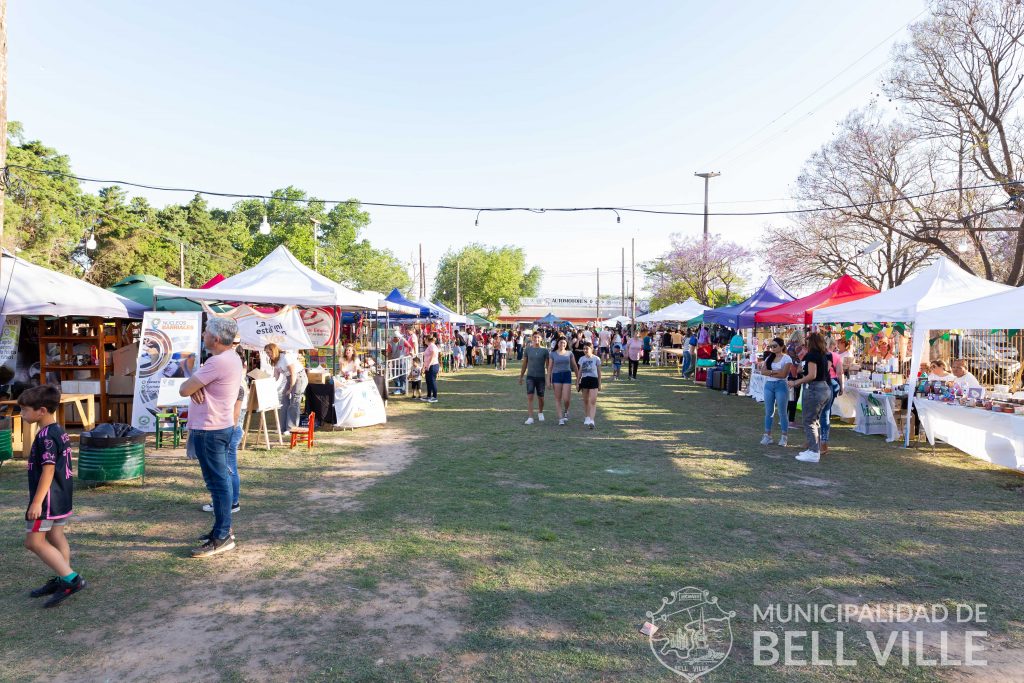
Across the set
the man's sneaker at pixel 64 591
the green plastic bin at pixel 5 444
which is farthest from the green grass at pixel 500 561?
the green plastic bin at pixel 5 444

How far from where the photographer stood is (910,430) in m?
9.54

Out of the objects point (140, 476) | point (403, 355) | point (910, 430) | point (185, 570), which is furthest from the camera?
point (403, 355)

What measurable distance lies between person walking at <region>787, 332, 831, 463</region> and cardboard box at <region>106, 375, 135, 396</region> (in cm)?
991

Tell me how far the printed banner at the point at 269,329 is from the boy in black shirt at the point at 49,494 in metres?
5.92

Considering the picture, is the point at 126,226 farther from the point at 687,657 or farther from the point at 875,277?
the point at 687,657

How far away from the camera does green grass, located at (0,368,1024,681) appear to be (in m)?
3.15

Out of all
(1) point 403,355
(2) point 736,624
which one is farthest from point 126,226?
(2) point 736,624

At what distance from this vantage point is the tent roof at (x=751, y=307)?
16322mm

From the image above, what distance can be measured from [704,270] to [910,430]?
31.6 m

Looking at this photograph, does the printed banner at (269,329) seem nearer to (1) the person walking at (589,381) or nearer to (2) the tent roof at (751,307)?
(1) the person walking at (589,381)

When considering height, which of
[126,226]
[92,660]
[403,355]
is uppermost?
[126,226]

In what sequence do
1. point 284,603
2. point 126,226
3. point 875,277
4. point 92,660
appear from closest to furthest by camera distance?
point 92,660, point 284,603, point 875,277, point 126,226

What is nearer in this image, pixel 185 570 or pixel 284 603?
pixel 284 603

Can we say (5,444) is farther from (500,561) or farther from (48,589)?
(500,561)
